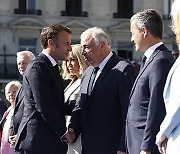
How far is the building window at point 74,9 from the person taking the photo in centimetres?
4084

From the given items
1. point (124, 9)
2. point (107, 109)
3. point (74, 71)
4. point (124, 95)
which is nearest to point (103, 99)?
point (107, 109)

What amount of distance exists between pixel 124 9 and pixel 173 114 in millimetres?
38591

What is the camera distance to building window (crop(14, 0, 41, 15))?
130ft

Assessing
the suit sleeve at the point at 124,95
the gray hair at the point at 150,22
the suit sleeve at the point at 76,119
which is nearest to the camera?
the gray hair at the point at 150,22

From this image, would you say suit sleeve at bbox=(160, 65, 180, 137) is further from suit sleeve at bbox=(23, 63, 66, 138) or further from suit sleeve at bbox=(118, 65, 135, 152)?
suit sleeve at bbox=(23, 63, 66, 138)

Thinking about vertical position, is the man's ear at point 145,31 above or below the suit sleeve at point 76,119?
above

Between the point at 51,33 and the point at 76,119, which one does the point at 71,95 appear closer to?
the point at 76,119

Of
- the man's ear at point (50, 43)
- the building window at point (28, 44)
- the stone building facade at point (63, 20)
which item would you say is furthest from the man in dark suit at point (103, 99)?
the building window at point (28, 44)

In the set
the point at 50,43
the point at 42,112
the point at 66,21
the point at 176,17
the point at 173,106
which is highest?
the point at 176,17

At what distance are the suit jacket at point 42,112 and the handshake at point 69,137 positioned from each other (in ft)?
0.21

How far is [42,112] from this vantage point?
5.61 metres

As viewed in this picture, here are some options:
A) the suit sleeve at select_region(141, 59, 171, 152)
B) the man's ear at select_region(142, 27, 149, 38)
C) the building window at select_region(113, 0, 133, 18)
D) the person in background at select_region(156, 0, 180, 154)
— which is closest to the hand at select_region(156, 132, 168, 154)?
the person in background at select_region(156, 0, 180, 154)

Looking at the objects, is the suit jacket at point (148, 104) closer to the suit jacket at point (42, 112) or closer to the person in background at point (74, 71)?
the suit jacket at point (42, 112)

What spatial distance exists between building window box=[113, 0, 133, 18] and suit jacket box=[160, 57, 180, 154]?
1478 inches
